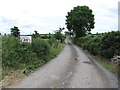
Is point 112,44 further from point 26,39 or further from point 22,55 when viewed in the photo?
point 22,55

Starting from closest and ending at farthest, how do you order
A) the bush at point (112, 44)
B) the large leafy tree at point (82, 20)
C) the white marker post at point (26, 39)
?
the white marker post at point (26, 39), the bush at point (112, 44), the large leafy tree at point (82, 20)

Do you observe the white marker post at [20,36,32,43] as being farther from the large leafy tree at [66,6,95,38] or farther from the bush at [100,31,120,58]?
the large leafy tree at [66,6,95,38]

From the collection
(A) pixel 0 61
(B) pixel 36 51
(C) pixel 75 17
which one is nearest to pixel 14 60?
(A) pixel 0 61

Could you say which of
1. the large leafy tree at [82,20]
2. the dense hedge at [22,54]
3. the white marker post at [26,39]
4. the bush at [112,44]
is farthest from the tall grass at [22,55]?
the large leafy tree at [82,20]

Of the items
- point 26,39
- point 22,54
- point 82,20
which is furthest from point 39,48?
point 82,20

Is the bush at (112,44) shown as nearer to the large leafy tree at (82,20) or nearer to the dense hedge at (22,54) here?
the dense hedge at (22,54)

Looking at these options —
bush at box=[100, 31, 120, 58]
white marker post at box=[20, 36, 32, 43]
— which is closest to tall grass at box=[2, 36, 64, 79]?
white marker post at box=[20, 36, 32, 43]

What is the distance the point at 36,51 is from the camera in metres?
9.18

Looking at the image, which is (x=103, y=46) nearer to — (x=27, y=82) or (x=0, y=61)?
(x=27, y=82)

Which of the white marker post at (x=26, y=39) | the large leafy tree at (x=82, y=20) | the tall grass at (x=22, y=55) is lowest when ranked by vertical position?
the tall grass at (x=22, y=55)

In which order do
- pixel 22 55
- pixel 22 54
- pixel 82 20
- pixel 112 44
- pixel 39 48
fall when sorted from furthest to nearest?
1. pixel 82 20
2. pixel 112 44
3. pixel 39 48
4. pixel 22 54
5. pixel 22 55

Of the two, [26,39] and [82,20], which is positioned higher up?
[82,20]

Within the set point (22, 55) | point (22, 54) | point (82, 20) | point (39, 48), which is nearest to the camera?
point (22, 55)

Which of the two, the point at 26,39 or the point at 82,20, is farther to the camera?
the point at 82,20
